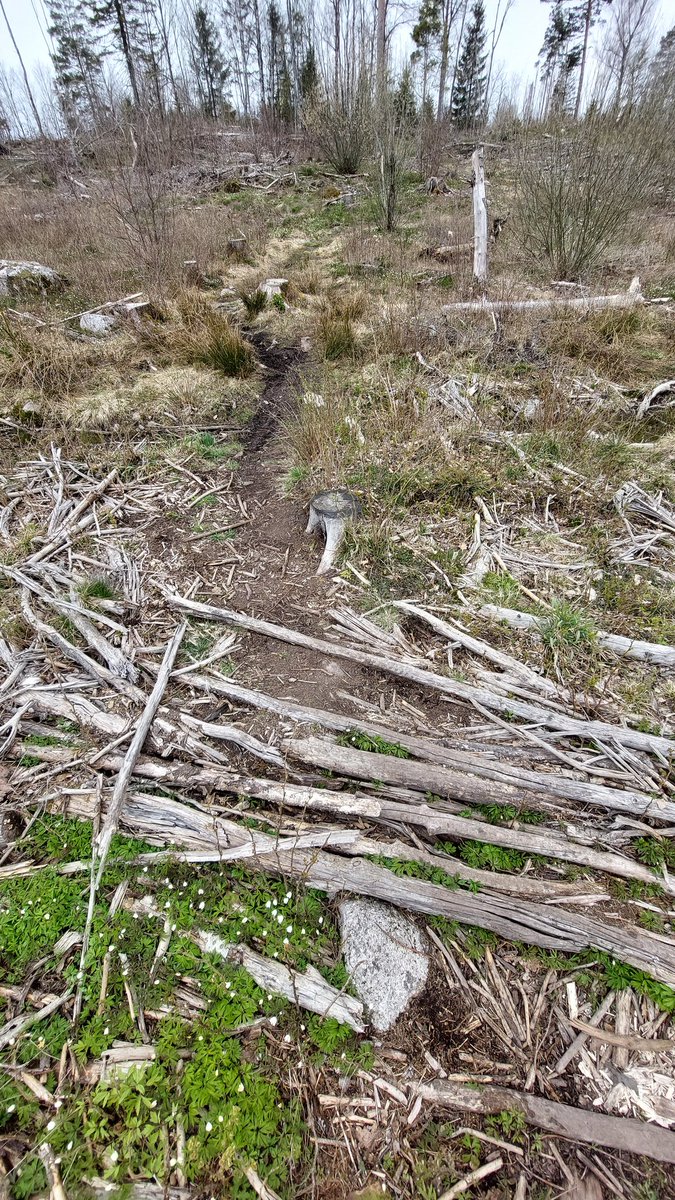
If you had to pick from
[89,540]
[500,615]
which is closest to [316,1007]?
[500,615]

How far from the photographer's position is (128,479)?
4906 millimetres

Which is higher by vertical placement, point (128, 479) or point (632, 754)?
point (128, 479)

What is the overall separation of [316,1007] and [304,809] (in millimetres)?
705

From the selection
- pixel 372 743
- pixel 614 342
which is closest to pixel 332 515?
pixel 372 743

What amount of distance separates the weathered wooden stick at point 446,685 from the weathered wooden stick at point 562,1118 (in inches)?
56.5

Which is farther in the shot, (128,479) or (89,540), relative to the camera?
(128,479)

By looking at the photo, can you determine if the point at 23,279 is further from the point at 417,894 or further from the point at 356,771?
the point at 417,894

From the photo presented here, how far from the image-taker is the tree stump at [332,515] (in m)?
3.88

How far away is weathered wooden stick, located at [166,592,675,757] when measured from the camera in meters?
2.61

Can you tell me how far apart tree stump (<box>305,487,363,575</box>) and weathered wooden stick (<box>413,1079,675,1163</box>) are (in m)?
2.84

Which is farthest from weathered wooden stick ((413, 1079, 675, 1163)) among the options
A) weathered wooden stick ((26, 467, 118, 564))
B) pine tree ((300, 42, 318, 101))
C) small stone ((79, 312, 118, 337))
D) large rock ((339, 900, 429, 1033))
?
pine tree ((300, 42, 318, 101))

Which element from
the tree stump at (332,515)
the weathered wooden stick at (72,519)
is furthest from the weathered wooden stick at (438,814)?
the weathered wooden stick at (72,519)

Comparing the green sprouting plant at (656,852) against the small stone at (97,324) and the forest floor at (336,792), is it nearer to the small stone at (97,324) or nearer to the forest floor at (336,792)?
the forest floor at (336,792)

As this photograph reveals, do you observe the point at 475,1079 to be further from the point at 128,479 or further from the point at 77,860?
the point at 128,479
